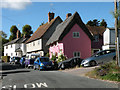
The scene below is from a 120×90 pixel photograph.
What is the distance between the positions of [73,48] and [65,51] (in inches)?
64.1

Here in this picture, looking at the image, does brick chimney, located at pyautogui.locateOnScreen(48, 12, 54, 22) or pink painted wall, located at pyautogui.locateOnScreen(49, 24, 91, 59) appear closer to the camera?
pink painted wall, located at pyautogui.locateOnScreen(49, 24, 91, 59)

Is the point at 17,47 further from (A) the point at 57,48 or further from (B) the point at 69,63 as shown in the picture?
(B) the point at 69,63

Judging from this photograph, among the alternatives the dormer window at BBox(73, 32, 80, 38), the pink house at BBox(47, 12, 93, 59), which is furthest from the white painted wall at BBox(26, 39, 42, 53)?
the dormer window at BBox(73, 32, 80, 38)

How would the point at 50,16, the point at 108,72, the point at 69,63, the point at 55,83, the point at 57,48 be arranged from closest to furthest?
the point at 55,83
the point at 108,72
the point at 69,63
the point at 57,48
the point at 50,16

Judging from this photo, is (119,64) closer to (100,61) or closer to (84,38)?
(100,61)

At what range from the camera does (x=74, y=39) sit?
33844 mm

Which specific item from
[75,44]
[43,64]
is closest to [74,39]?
[75,44]

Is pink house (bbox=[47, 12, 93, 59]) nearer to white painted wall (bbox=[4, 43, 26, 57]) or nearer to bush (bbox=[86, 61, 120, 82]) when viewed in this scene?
bush (bbox=[86, 61, 120, 82])

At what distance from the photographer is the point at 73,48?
111ft

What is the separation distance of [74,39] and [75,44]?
0.88 m

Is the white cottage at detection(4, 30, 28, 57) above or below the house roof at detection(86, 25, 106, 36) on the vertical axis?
below

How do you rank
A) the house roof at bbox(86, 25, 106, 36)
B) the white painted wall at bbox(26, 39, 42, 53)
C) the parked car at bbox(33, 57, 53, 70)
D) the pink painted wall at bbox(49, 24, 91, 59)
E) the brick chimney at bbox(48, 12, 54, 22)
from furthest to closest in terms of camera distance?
the brick chimney at bbox(48, 12, 54, 22) → the white painted wall at bbox(26, 39, 42, 53) → the house roof at bbox(86, 25, 106, 36) → the pink painted wall at bbox(49, 24, 91, 59) → the parked car at bbox(33, 57, 53, 70)

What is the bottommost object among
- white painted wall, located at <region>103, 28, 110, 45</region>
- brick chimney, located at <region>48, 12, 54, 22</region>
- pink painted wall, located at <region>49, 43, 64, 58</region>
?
pink painted wall, located at <region>49, 43, 64, 58</region>

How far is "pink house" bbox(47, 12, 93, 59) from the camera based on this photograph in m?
33.0
